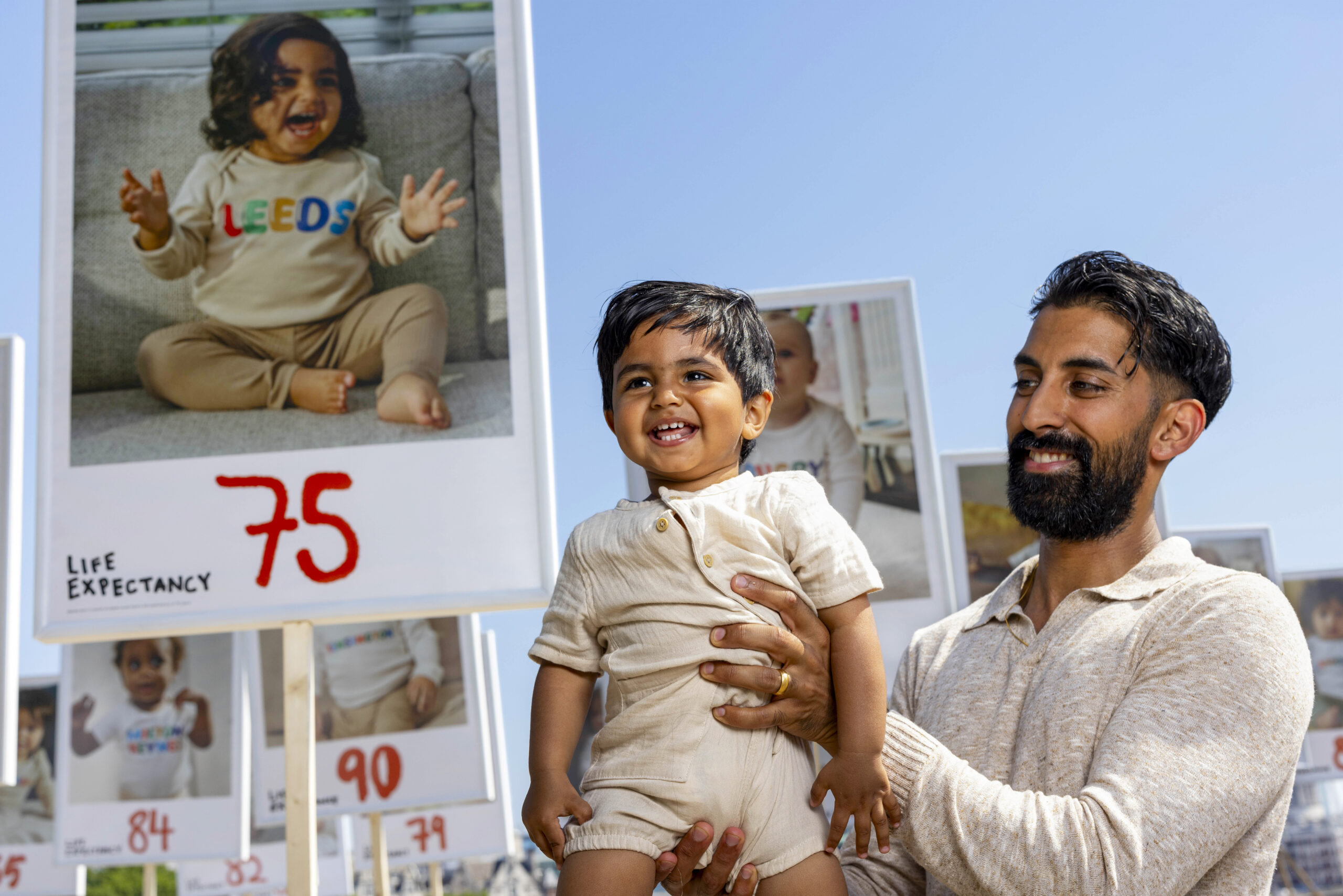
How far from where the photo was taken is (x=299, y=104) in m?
3.26

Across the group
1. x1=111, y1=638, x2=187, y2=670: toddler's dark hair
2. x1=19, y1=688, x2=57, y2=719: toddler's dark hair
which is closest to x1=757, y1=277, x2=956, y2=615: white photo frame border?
x1=111, y1=638, x2=187, y2=670: toddler's dark hair

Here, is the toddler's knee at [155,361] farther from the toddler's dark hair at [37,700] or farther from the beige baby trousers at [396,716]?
the toddler's dark hair at [37,700]

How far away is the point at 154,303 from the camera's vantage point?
3143 mm

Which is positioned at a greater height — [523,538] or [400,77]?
[400,77]

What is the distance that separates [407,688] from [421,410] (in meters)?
4.48

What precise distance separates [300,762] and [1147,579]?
6.36ft

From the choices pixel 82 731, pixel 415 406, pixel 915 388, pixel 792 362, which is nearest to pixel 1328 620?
pixel 915 388

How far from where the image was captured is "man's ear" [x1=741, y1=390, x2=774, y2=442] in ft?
6.28

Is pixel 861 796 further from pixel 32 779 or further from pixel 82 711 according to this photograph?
pixel 32 779

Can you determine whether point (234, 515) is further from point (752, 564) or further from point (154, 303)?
point (752, 564)

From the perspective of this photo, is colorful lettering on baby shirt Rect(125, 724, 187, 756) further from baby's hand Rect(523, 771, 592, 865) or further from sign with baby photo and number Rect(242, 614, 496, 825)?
baby's hand Rect(523, 771, 592, 865)

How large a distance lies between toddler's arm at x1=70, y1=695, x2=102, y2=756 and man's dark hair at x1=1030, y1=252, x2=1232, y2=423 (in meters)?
6.79

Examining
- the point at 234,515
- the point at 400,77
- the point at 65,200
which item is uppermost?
the point at 400,77

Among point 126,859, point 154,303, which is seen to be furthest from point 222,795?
point 154,303
